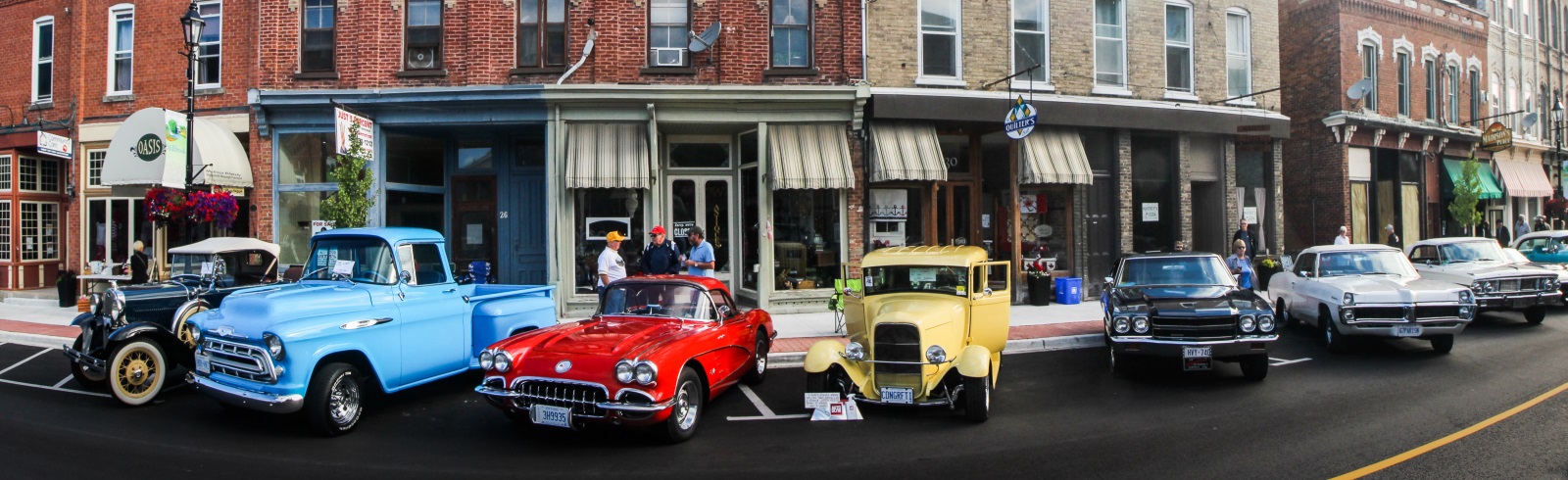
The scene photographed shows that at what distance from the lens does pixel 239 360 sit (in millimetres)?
6664

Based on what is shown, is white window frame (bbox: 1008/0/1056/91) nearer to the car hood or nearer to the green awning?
the car hood

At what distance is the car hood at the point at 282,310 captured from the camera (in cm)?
658

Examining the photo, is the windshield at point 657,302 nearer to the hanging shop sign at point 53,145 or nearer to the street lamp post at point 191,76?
the street lamp post at point 191,76

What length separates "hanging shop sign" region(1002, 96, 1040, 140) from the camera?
48.3ft

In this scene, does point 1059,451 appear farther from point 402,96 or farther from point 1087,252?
point 402,96

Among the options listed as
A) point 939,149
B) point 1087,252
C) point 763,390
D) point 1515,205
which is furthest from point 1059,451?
point 1515,205

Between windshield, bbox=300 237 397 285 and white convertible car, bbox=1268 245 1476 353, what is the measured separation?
Answer: 11.3 meters

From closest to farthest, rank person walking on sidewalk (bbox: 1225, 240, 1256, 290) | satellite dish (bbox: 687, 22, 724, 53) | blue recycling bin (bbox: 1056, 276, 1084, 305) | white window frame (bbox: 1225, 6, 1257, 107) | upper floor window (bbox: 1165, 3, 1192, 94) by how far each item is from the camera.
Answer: person walking on sidewalk (bbox: 1225, 240, 1256, 290), satellite dish (bbox: 687, 22, 724, 53), blue recycling bin (bbox: 1056, 276, 1084, 305), upper floor window (bbox: 1165, 3, 1192, 94), white window frame (bbox: 1225, 6, 1257, 107)

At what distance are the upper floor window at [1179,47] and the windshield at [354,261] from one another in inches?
664

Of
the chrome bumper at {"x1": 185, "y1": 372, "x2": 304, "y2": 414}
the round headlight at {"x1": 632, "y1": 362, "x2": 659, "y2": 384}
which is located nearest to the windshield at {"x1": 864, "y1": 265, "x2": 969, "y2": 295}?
the round headlight at {"x1": 632, "y1": 362, "x2": 659, "y2": 384}

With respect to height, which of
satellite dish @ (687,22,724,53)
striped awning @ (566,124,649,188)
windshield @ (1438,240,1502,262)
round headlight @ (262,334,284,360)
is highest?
satellite dish @ (687,22,724,53)

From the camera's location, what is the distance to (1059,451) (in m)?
6.27

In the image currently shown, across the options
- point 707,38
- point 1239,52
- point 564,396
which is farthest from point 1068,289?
point 564,396

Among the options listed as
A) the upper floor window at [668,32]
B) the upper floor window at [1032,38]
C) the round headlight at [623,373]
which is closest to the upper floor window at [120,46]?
the upper floor window at [668,32]
